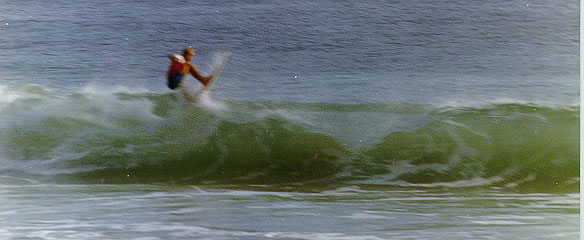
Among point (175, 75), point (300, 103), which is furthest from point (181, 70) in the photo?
point (300, 103)

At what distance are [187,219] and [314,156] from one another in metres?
0.70

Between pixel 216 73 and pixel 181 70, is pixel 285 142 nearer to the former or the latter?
pixel 216 73

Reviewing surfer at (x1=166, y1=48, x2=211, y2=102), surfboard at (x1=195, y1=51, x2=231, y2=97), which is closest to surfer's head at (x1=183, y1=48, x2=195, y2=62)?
surfer at (x1=166, y1=48, x2=211, y2=102)

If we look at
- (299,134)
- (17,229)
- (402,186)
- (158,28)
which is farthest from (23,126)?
(402,186)

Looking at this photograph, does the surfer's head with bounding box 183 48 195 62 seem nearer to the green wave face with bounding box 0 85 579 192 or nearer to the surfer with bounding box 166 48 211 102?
the surfer with bounding box 166 48 211 102

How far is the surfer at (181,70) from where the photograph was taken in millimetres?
3402

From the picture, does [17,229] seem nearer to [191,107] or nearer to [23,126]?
[23,126]

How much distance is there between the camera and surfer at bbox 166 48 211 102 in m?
3.40

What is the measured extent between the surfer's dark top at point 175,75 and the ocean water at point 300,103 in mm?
45

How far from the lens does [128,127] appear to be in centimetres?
344

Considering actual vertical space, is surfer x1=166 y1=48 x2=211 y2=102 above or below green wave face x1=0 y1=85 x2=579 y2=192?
above

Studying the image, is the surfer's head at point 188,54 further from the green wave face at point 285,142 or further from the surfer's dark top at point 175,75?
the green wave face at point 285,142

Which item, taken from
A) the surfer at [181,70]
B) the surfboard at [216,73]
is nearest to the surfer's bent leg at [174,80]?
the surfer at [181,70]

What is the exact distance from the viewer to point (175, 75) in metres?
3.42
